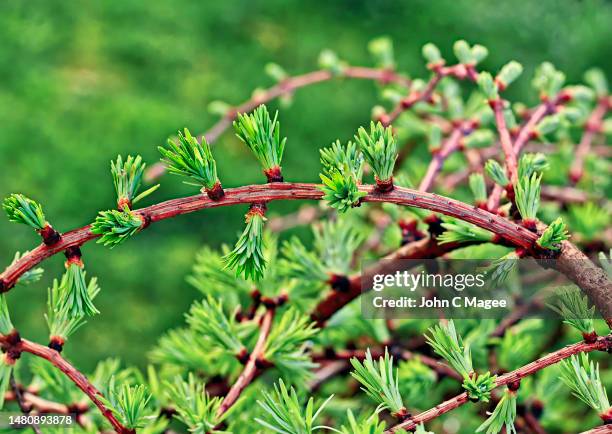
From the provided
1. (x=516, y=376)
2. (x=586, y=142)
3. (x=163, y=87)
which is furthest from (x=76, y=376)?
(x=163, y=87)

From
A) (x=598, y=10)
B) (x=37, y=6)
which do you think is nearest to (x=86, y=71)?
(x=37, y=6)

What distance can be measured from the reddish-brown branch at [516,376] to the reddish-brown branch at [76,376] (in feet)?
0.37

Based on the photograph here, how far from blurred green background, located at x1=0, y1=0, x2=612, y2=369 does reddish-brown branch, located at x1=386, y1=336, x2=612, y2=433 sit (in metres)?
0.67

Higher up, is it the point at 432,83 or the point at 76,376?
the point at 432,83

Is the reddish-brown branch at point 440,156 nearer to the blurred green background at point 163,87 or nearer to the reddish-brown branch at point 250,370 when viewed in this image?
the reddish-brown branch at point 250,370

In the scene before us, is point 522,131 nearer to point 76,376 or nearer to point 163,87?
point 76,376

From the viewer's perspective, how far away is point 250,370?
14.3 inches

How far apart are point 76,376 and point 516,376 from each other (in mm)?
175

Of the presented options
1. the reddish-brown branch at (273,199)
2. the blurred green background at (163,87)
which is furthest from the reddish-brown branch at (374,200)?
the blurred green background at (163,87)

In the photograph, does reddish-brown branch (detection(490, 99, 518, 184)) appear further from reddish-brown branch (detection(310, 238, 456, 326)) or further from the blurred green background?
the blurred green background

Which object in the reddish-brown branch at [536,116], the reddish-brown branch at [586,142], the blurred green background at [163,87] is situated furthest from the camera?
the blurred green background at [163,87]

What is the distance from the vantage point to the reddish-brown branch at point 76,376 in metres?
0.30

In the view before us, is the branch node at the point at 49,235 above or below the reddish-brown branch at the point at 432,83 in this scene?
below

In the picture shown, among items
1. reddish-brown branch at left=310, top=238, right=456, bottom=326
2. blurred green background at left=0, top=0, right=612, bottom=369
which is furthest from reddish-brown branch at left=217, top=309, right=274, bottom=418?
blurred green background at left=0, top=0, right=612, bottom=369
